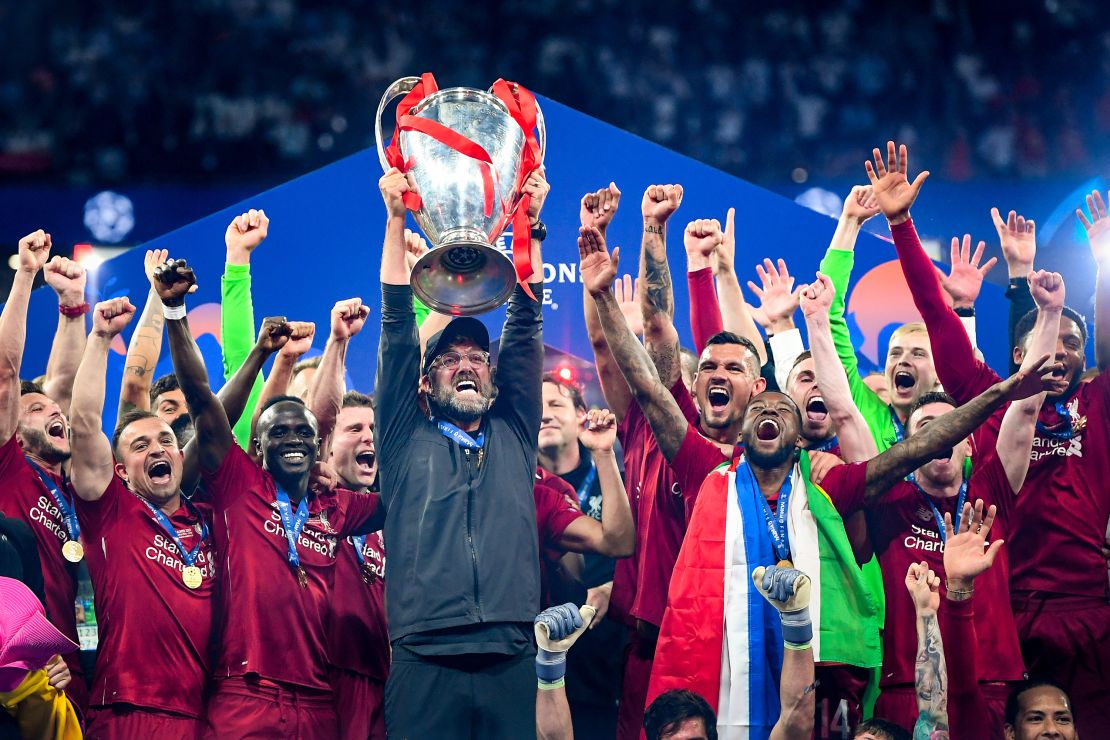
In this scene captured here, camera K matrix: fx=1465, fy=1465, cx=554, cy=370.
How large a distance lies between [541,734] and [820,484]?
105 cm

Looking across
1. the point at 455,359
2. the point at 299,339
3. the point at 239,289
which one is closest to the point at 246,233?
the point at 239,289

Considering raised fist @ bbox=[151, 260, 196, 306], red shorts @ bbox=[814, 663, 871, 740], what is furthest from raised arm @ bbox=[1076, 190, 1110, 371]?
raised fist @ bbox=[151, 260, 196, 306]

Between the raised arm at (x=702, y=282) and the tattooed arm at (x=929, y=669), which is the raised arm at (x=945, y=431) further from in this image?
the raised arm at (x=702, y=282)

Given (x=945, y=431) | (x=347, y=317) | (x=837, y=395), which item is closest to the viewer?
(x=945, y=431)

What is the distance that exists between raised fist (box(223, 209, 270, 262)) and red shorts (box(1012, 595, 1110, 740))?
2.57 m

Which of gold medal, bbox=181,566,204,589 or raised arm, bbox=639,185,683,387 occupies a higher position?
raised arm, bbox=639,185,683,387

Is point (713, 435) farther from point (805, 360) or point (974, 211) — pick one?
point (974, 211)

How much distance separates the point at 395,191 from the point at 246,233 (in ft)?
3.05

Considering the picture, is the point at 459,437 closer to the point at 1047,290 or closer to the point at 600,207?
the point at 600,207

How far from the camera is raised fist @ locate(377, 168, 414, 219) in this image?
3.90 meters

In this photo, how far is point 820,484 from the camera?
4.11m

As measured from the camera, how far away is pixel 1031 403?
419 cm

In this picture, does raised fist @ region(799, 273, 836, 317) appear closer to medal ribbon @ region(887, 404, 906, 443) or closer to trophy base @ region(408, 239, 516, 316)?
medal ribbon @ region(887, 404, 906, 443)

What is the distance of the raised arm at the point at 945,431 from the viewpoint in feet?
13.0
